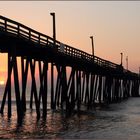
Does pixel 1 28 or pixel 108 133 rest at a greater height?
pixel 1 28

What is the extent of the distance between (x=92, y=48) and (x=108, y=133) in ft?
106

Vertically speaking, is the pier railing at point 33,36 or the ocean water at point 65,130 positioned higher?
the pier railing at point 33,36

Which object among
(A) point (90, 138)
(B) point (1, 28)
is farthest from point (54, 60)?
(A) point (90, 138)

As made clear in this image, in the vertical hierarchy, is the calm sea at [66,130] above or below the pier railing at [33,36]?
below

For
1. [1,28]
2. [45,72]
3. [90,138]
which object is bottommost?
[90,138]

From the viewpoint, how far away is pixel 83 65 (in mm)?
41000

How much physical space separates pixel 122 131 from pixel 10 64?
24.5ft

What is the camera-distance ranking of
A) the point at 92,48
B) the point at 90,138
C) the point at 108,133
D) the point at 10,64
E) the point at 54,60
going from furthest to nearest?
the point at 92,48, the point at 54,60, the point at 10,64, the point at 108,133, the point at 90,138

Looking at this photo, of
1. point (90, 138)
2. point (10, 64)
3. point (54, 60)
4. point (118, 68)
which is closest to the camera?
point (90, 138)

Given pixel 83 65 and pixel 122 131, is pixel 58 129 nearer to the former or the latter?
pixel 122 131

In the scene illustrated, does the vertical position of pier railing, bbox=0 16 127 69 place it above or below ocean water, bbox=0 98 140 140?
above

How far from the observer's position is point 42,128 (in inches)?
922

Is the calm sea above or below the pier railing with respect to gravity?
below

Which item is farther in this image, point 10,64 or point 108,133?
point 10,64
